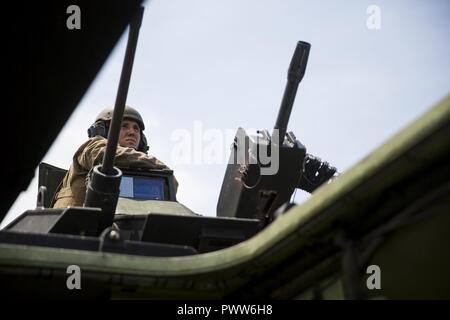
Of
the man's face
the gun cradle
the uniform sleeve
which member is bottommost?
the gun cradle

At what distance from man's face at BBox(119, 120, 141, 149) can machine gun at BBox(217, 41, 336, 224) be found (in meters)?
2.11

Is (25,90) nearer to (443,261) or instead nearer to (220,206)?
(443,261)

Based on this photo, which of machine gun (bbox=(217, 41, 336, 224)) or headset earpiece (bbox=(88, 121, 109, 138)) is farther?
headset earpiece (bbox=(88, 121, 109, 138))

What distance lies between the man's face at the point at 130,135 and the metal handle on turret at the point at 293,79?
8.10 ft

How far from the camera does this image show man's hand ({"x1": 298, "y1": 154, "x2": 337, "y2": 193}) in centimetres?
665

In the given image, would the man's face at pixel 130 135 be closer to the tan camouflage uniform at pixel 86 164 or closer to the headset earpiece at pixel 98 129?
the headset earpiece at pixel 98 129

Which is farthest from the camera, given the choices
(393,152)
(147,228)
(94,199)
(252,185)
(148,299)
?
(252,185)

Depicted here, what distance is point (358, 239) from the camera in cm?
248

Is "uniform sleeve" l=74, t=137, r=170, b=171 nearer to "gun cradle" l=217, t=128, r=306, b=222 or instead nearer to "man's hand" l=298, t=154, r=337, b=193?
"gun cradle" l=217, t=128, r=306, b=222

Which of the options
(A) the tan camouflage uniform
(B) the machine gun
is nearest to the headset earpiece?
(A) the tan camouflage uniform

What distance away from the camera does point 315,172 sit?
670 centimetres

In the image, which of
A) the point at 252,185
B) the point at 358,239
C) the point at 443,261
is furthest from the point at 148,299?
the point at 252,185

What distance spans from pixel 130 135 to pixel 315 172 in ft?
7.60
